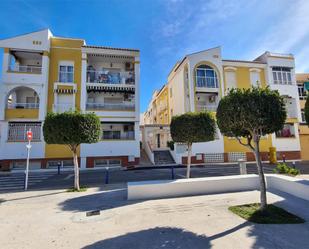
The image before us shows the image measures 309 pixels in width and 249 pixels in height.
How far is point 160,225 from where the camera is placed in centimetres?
507

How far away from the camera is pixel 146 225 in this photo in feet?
16.8

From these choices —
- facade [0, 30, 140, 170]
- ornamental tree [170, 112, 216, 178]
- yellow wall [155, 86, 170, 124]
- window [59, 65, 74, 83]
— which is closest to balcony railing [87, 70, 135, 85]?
facade [0, 30, 140, 170]

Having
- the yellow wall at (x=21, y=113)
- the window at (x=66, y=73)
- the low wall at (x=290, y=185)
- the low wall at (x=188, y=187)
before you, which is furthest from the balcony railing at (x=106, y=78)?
the low wall at (x=290, y=185)

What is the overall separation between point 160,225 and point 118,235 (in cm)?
112

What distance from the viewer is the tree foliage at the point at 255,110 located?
5535mm

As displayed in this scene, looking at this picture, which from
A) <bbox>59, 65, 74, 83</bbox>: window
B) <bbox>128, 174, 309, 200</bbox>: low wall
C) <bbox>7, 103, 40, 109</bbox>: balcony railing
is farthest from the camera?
<bbox>59, 65, 74, 83</bbox>: window

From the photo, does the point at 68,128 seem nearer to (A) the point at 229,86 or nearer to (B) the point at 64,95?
(B) the point at 64,95

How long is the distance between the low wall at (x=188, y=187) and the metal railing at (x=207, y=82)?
17.3 m

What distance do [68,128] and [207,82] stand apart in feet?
63.9

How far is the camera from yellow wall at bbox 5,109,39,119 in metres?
19.6

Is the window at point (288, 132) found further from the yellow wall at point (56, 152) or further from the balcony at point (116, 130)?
the yellow wall at point (56, 152)

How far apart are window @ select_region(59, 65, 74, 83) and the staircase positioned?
1292 cm

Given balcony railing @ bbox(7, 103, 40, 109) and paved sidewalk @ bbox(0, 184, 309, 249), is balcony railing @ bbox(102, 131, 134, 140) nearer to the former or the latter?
balcony railing @ bbox(7, 103, 40, 109)

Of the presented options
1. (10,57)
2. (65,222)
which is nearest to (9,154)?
(10,57)
